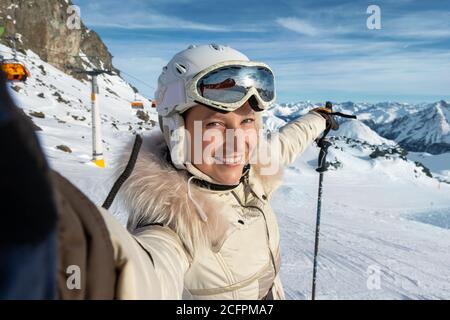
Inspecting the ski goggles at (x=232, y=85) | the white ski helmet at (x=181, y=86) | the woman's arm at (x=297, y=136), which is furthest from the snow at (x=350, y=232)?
the ski goggles at (x=232, y=85)

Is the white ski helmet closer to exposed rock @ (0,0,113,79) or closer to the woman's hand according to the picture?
the woman's hand

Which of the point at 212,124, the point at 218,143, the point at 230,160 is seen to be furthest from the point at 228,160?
the point at 212,124

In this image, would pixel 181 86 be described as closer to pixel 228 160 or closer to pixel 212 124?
pixel 212 124

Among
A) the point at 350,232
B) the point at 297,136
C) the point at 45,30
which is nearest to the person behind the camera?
the point at 297,136

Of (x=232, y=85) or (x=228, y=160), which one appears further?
(x=232, y=85)

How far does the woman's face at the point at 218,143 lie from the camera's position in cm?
216

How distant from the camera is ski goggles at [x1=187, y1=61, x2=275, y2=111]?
2.22m

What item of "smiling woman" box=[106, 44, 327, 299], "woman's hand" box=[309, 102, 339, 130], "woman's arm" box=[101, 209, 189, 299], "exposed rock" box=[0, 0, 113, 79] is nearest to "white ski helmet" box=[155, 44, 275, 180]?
"smiling woman" box=[106, 44, 327, 299]

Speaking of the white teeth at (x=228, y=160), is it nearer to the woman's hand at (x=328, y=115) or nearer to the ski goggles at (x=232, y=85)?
the ski goggles at (x=232, y=85)

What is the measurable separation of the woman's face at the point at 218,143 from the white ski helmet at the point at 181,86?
2.3 inches

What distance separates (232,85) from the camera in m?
2.39

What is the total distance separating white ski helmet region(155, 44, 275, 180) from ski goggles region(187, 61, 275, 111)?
2cm

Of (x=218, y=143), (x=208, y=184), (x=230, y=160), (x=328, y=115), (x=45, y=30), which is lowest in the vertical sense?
(x=208, y=184)

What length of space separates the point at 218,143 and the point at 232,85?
473 millimetres
